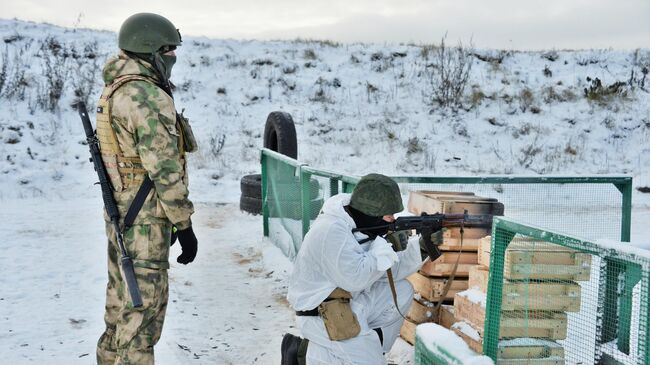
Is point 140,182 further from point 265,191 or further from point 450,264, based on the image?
point 265,191

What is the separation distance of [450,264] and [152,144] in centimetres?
189

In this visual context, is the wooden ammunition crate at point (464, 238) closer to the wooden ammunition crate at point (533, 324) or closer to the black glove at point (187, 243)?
the wooden ammunition crate at point (533, 324)

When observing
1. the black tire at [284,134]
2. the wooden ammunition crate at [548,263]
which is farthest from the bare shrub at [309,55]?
the wooden ammunition crate at [548,263]

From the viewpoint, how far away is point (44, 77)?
58.0ft

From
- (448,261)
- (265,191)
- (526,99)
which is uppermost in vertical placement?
(526,99)

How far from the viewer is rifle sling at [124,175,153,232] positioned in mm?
3455

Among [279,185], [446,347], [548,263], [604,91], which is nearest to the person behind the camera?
[548,263]

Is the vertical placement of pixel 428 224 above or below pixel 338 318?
above

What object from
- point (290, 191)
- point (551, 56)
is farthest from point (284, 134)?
point (551, 56)

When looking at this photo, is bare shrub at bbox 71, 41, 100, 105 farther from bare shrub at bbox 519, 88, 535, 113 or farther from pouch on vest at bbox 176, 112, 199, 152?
pouch on vest at bbox 176, 112, 199, 152

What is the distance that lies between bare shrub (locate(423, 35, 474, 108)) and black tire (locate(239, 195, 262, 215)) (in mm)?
10471

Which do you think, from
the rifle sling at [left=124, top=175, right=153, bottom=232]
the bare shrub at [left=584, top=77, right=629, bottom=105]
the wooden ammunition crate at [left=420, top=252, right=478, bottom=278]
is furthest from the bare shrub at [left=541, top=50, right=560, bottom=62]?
the rifle sling at [left=124, top=175, right=153, bottom=232]

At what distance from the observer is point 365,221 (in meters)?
3.55

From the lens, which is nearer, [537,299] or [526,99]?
[537,299]
